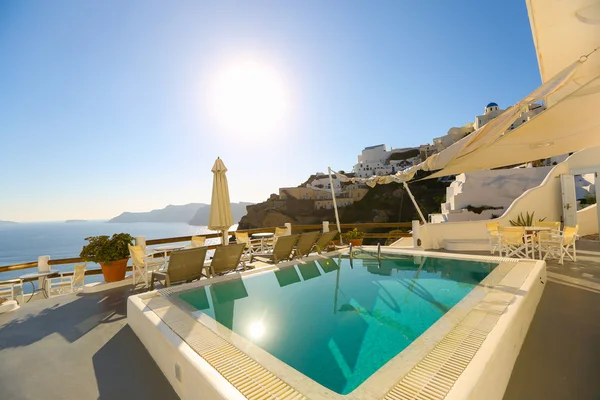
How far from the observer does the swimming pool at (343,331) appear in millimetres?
1657

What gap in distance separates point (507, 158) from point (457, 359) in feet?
16.0

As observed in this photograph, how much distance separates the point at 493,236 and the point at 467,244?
100 centimetres

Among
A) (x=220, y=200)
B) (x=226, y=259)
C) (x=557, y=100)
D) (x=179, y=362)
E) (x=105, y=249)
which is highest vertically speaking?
(x=557, y=100)

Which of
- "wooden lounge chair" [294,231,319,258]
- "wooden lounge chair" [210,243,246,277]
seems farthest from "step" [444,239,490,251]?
"wooden lounge chair" [210,243,246,277]

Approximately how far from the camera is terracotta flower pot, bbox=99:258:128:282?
553cm

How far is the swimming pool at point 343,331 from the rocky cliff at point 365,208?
37.1 m

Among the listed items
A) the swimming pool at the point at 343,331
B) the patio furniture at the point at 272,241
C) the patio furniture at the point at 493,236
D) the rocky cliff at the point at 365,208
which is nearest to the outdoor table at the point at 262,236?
the patio furniture at the point at 272,241

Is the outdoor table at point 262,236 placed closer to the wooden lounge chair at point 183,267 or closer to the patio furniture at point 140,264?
the patio furniture at point 140,264

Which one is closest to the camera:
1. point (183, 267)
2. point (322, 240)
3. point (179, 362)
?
point (179, 362)

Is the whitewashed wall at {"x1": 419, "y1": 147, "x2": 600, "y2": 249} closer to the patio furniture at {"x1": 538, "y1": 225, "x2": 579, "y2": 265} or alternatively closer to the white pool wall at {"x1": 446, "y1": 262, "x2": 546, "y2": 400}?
the patio furniture at {"x1": 538, "y1": 225, "x2": 579, "y2": 265}

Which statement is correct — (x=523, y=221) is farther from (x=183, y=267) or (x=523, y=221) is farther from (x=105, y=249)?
(x=105, y=249)

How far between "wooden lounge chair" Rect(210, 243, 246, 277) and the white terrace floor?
1.53 meters

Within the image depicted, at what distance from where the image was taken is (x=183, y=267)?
441 centimetres

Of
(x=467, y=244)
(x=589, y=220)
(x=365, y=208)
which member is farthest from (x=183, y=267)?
(x=365, y=208)
